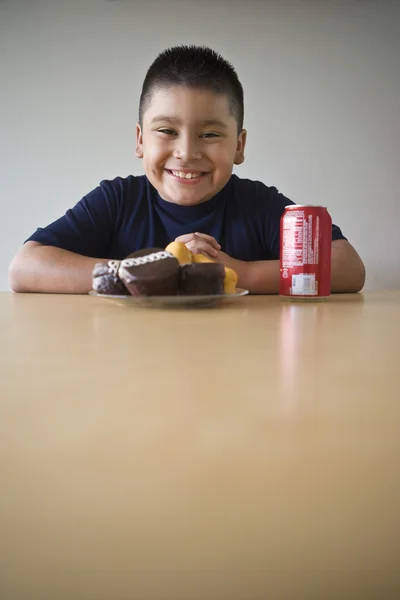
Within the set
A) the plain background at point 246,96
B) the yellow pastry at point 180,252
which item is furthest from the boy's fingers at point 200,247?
the plain background at point 246,96

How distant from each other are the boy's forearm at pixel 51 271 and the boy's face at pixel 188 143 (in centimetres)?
40

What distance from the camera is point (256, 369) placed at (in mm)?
321

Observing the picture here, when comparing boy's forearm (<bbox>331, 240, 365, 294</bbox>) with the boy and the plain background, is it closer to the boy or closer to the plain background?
the boy

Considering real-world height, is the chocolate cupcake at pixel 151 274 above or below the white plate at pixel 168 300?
above

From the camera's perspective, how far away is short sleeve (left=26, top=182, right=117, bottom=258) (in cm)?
130

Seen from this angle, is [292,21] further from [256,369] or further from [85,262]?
[256,369]

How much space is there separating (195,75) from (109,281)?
80cm

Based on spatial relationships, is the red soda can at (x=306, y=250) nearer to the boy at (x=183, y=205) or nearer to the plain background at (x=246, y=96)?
the boy at (x=183, y=205)

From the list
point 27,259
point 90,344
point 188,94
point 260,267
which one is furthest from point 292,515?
point 188,94

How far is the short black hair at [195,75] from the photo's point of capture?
50.2 inches

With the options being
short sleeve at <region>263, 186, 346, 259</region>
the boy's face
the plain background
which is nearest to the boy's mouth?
the boy's face

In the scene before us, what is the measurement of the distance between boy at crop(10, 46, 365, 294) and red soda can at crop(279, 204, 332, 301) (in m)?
0.20

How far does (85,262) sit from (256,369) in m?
0.79

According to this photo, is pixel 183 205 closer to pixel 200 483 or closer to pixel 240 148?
pixel 240 148
